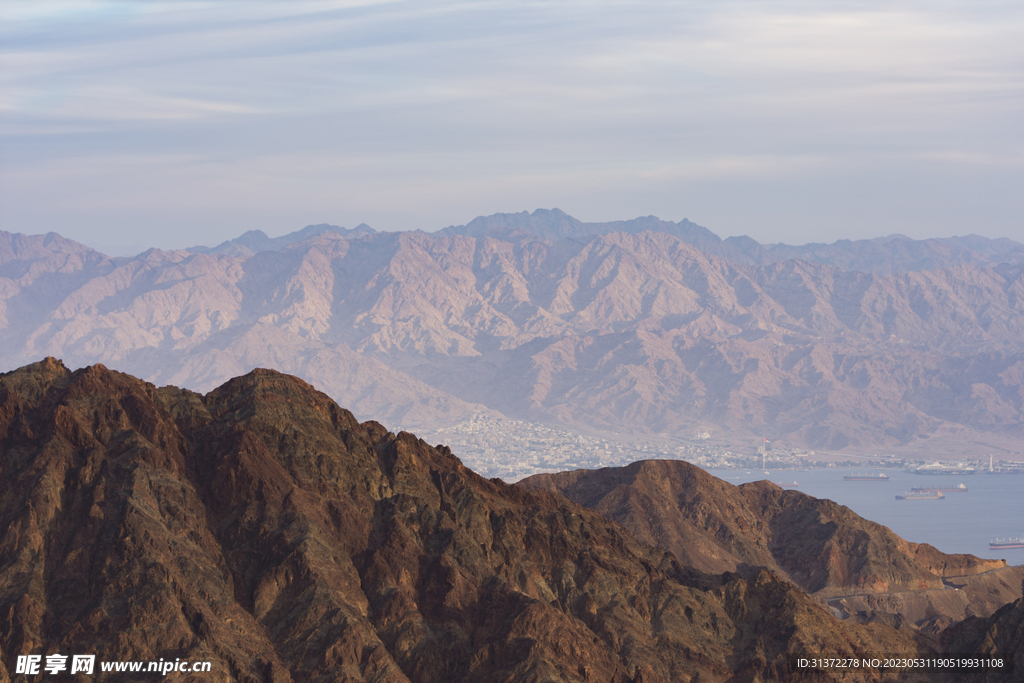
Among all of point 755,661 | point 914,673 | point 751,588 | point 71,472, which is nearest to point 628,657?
point 755,661

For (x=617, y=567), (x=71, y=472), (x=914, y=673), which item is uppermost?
(x=71, y=472)

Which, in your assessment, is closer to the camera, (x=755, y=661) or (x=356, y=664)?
(x=356, y=664)

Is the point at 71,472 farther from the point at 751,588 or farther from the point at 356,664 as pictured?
the point at 751,588

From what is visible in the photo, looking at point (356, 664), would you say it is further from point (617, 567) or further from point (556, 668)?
point (617, 567)

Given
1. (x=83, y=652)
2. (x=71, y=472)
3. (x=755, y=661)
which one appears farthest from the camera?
(x=755, y=661)

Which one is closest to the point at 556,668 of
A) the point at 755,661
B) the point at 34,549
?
the point at 755,661

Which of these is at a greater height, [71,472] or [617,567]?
[71,472]

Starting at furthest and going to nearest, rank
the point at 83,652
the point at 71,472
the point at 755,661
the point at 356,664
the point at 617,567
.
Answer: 1. the point at 617,567
2. the point at 755,661
3. the point at 71,472
4. the point at 356,664
5. the point at 83,652
